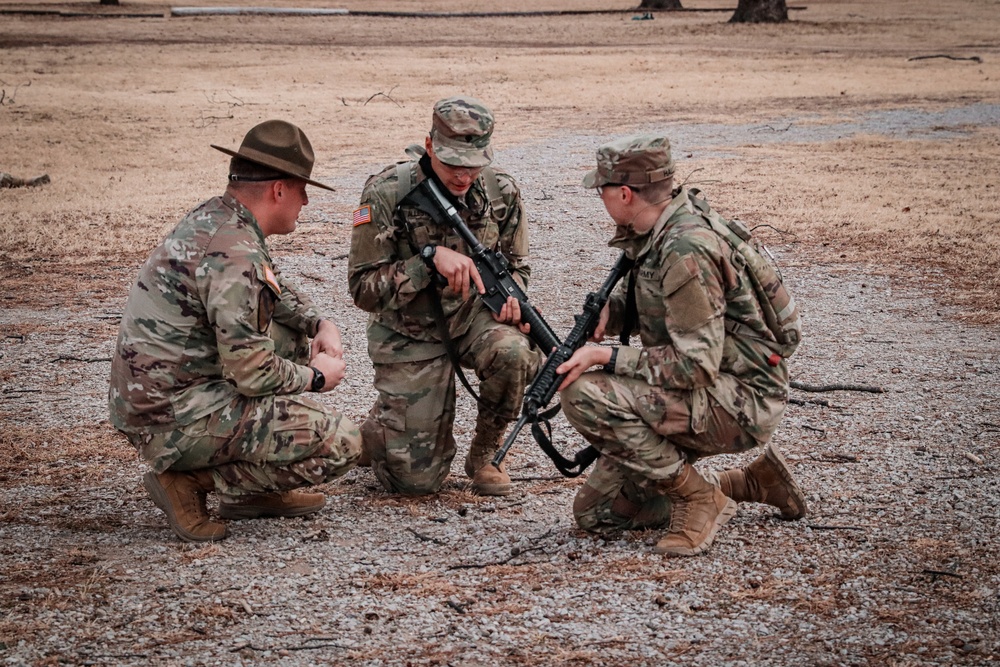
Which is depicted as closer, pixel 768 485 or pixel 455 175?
pixel 768 485

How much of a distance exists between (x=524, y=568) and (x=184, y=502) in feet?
4.26

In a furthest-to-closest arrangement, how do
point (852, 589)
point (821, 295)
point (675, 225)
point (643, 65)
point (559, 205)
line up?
point (643, 65)
point (559, 205)
point (821, 295)
point (675, 225)
point (852, 589)

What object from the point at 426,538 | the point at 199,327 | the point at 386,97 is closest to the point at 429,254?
the point at 199,327

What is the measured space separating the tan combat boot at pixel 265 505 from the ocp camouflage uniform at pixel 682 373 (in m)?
1.17

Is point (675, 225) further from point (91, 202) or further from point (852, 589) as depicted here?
point (91, 202)

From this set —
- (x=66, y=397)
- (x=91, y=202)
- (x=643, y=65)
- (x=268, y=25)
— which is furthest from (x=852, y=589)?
(x=268, y=25)

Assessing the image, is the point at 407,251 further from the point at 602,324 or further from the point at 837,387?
the point at 837,387

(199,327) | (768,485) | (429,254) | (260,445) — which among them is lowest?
(768,485)

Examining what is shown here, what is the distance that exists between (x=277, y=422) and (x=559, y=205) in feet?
23.0

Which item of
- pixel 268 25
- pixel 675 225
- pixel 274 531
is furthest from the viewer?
pixel 268 25

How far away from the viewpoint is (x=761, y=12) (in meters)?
33.7

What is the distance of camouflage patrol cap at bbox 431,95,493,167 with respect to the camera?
471 cm

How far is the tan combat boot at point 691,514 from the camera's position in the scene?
Result: 4.22 metres

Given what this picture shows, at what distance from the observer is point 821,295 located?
8.12m
